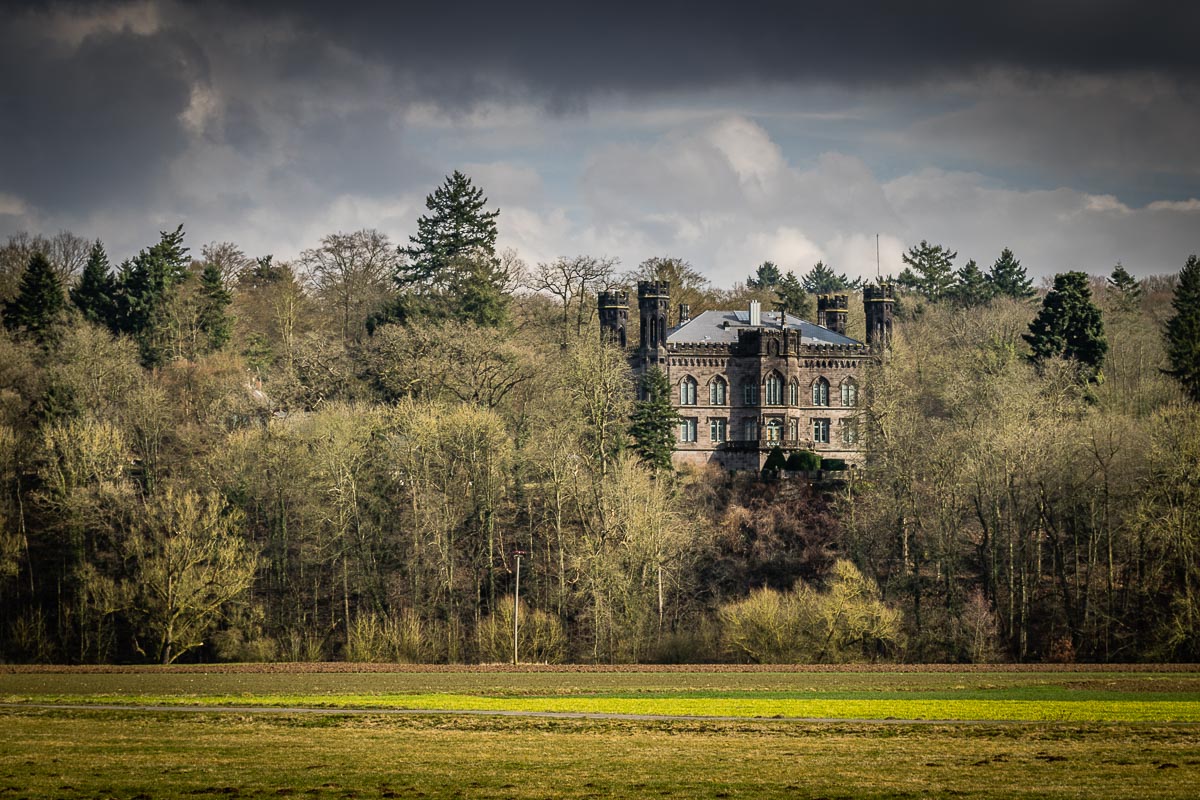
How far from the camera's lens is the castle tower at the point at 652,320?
95.5m

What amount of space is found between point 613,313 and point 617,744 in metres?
65.0

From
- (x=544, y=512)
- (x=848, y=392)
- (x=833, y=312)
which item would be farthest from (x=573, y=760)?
(x=833, y=312)

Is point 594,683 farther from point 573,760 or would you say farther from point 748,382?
point 748,382

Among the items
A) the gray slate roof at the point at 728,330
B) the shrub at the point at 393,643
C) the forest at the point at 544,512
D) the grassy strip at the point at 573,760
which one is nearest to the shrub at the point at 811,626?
the forest at the point at 544,512

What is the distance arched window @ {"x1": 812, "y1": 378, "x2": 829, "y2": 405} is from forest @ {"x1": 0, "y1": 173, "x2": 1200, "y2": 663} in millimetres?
6360

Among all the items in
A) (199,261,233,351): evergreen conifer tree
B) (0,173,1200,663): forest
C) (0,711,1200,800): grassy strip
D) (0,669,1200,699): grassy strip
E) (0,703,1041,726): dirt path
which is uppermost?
(199,261,233,351): evergreen conifer tree

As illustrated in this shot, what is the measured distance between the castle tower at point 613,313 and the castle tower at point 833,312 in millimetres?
17465

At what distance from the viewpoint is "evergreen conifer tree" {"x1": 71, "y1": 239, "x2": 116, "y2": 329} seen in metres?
97.0

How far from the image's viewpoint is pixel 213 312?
327 ft

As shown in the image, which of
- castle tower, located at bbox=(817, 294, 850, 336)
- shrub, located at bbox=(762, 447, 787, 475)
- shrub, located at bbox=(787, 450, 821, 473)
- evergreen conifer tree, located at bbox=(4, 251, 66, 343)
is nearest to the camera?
shrub, located at bbox=(787, 450, 821, 473)

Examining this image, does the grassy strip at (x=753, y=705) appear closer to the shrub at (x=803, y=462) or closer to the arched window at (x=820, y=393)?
the shrub at (x=803, y=462)

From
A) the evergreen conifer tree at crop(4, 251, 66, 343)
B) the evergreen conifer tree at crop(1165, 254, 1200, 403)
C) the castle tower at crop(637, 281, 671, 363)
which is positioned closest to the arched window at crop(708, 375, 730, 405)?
the castle tower at crop(637, 281, 671, 363)

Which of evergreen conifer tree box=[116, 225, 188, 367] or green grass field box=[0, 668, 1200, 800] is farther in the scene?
evergreen conifer tree box=[116, 225, 188, 367]

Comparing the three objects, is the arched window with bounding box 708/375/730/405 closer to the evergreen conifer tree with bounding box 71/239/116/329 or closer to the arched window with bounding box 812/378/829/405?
the arched window with bounding box 812/378/829/405
